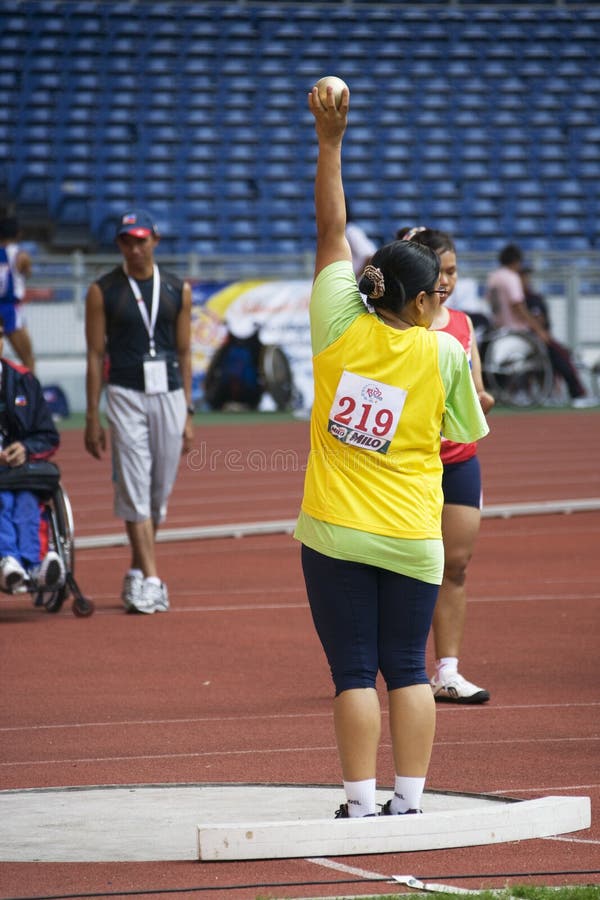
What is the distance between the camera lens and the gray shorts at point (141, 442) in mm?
8930

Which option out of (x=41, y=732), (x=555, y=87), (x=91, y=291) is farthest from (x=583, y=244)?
(x=41, y=732)

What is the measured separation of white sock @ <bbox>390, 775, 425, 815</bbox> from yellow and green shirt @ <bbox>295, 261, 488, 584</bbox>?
565mm

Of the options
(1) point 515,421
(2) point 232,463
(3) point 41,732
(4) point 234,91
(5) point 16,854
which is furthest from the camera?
(4) point 234,91

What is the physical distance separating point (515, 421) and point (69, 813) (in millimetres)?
17186

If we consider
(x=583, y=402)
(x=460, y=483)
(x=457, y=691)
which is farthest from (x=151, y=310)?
(x=583, y=402)

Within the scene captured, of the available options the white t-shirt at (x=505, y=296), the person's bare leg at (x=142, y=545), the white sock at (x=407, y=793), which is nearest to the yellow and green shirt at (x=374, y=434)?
the white sock at (x=407, y=793)

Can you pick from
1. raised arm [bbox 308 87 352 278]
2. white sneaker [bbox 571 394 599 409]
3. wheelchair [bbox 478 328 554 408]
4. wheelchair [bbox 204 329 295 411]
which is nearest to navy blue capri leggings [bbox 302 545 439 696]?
raised arm [bbox 308 87 352 278]

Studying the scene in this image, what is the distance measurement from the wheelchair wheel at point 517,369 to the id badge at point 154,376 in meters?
13.7

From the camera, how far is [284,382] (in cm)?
2333

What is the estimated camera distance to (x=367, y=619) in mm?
4594

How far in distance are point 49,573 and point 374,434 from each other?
13.8 feet

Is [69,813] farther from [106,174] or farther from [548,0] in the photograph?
[548,0]

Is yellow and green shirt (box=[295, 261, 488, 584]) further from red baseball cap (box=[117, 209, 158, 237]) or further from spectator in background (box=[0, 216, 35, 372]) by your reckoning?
spectator in background (box=[0, 216, 35, 372])

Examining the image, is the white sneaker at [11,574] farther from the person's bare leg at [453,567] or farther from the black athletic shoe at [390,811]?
the black athletic shoe at [390,811]
